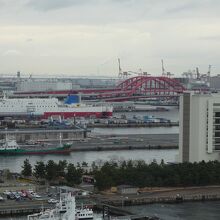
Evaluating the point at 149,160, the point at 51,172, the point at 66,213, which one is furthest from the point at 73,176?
the point at 149,160

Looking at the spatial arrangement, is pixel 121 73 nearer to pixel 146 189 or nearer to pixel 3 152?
pixel 3 152

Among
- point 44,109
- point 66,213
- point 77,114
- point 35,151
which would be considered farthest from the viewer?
point 77,114

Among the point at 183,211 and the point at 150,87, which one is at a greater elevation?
the point at 150,87

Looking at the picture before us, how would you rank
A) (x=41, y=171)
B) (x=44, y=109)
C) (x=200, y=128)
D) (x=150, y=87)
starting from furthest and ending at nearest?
(x=150, y=87), (x=44, y=109), (x=200, y=128), (x=41, y=171)

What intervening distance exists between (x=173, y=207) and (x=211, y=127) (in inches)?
135

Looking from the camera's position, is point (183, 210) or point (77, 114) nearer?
point (183, 210)

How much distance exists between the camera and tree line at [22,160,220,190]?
1291cm

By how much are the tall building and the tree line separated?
100 centimetres

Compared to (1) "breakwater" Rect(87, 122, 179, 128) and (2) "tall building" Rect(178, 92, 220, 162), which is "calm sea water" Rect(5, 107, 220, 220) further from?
(2) "tall building" Rect(178, 92, 220, 162)

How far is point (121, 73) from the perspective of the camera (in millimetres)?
68188

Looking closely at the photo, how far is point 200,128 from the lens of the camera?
14695mm

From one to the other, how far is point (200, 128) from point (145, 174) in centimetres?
213

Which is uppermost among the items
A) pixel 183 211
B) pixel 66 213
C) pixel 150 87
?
pixel 150 87

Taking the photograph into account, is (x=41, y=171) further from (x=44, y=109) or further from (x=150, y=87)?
(x=150, y=87)
